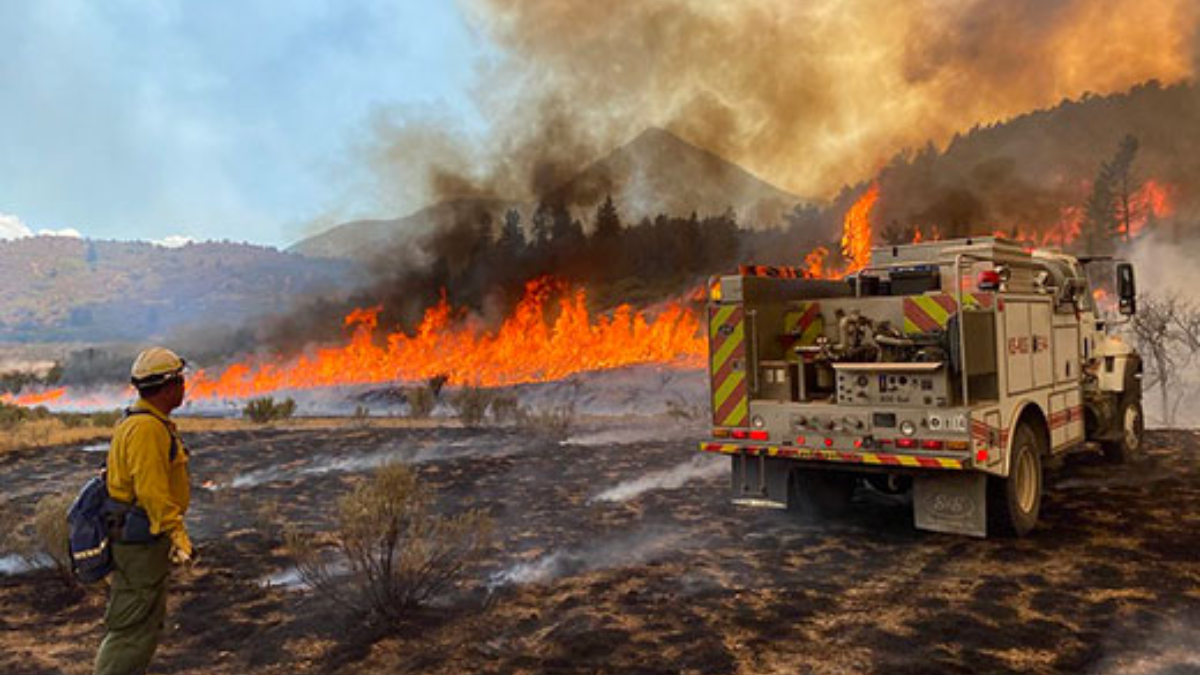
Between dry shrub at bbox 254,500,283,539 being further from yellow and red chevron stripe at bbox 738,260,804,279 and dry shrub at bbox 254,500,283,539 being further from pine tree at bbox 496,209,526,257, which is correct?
pine tree at bbox 496,209,526,257

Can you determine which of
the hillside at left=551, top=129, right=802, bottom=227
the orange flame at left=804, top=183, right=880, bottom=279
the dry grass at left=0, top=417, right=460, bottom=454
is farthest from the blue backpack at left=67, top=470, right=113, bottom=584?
the hillside at left=551, top=129, right=802, bottom=227

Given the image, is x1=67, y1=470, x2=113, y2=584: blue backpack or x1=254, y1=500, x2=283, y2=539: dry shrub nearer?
x1=67, y1=470, x2=113, y2=584: blue backpack

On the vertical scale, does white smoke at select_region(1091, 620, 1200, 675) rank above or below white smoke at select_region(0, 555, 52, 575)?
below

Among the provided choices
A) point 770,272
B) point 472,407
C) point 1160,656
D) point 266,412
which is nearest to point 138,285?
point 266,412

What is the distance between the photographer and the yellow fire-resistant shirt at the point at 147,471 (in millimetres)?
3543

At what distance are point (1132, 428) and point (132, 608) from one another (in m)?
11.6

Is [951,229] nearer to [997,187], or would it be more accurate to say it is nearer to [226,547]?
[997,187]

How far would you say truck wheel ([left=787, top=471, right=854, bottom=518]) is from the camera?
7914mm

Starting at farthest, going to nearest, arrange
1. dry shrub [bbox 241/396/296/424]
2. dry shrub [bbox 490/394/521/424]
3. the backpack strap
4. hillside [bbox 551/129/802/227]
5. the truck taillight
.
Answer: hillside [bbox 551/129/802/227], dry shrub [bbox 241/396/296/424], dry shrub [bbox 490/394/521/424], the truck taillight, the backpack strap

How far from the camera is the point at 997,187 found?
28625 millimetres

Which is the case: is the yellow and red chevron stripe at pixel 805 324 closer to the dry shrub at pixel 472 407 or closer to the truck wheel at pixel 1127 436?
the truck wheel at pixel 1127 436

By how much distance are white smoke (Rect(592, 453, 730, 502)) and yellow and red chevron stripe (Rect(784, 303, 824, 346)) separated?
309 cm

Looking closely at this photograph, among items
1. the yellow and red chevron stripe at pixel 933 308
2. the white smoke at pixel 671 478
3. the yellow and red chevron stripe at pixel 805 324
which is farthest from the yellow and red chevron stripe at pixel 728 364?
the white smoke at pixel 671 478

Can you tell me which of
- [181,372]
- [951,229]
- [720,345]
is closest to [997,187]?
[951,229]
